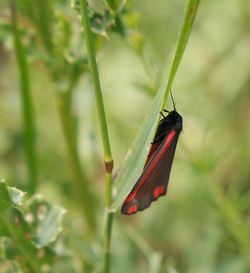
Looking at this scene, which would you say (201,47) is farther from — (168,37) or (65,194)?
(65,194)

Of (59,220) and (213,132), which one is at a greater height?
(59,220)

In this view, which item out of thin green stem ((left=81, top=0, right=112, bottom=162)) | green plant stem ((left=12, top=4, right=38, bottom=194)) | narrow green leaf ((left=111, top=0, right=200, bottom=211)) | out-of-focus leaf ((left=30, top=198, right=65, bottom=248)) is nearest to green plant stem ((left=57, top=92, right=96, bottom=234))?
green plant stem ((left=12, top=4, right=38, bottom=194))

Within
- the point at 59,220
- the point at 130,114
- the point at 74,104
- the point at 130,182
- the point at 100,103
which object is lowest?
the point at 130,114

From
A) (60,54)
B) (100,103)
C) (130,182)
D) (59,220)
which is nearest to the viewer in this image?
(100,103)

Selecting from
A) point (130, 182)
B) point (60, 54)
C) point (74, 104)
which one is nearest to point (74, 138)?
point (74, 104)

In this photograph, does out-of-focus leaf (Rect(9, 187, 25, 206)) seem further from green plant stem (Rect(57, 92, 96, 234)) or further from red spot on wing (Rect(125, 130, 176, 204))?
green plant stem (Rect(57, 92, 96, 234))

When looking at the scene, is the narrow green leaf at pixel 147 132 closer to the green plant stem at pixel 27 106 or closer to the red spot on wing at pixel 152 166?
the red spot on wing at pixel 152 166

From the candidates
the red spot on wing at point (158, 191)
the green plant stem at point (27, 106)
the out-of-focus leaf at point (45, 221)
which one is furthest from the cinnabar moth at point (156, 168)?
→ the green plant stem at point (27, 106)

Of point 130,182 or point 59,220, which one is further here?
point 59,220
